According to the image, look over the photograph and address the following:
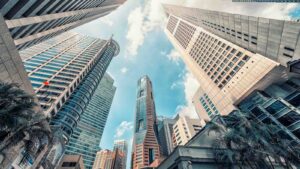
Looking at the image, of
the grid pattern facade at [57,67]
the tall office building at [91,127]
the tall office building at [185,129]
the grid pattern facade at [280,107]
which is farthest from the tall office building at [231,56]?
the tall office building at [91,127]

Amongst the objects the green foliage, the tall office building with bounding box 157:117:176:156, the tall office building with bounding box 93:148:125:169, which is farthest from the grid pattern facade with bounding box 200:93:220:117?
the tall office building with bounding box 93:148:125:169

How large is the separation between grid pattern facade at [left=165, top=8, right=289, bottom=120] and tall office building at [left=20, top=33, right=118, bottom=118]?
59913mm

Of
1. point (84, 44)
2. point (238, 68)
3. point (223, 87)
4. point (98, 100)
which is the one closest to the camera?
point (238, 68)

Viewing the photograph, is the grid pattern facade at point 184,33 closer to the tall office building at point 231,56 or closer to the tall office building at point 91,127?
the tall office building at point 231,56

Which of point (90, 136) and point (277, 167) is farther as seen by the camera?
point (90, 136)

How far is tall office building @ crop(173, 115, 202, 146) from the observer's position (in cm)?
10282

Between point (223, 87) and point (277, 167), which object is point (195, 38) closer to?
point (223, 87)

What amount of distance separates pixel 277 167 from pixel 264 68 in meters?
30.1

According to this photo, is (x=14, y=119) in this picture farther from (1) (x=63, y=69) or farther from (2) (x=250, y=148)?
(1) (x=63, y=69)

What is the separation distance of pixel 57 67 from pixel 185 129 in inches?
3345

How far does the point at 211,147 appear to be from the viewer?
68.6 ft

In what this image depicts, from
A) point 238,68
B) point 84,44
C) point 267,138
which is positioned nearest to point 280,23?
point 238,68

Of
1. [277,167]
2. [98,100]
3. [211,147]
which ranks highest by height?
[98,100]

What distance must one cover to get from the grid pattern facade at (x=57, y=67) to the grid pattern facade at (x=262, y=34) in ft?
241
